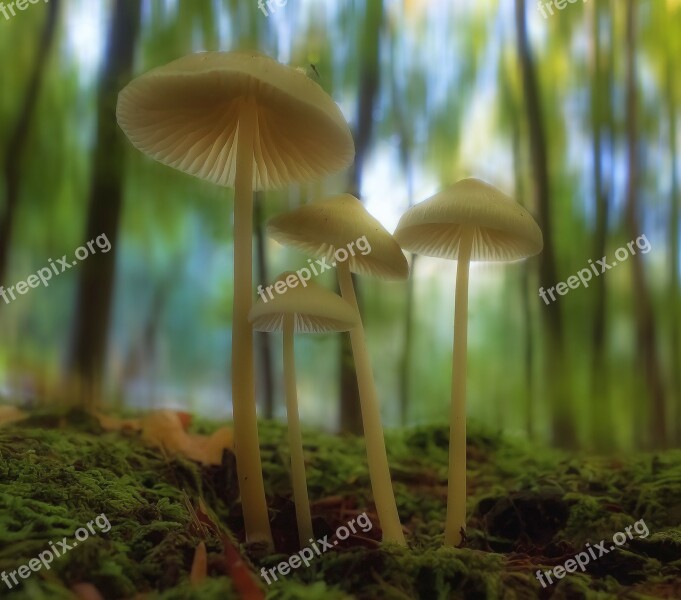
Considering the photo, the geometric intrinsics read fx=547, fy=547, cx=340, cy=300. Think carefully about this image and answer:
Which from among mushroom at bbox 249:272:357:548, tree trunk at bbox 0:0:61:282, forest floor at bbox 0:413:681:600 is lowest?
forest floor at bbox 0:413:681:600

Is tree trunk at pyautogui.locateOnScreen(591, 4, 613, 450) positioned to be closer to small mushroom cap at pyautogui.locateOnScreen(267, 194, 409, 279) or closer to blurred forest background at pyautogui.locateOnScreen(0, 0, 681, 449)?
blurred forest background at pyautogui.locateOnScreen(0, 0, 681, 449)

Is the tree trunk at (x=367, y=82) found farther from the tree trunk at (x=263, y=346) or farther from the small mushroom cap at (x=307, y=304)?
the small mushroom cap at (x=307, y=304)

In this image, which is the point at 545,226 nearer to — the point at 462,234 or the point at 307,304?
the point at 462,234

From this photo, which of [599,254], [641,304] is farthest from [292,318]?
[641,304]

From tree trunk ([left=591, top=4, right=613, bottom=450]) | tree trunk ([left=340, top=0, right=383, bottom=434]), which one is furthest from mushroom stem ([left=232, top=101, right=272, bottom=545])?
tree trunk ([left=591, top=4, right=613, bottom=450])

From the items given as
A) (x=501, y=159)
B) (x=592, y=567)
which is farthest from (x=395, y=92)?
(x=592, y=567)

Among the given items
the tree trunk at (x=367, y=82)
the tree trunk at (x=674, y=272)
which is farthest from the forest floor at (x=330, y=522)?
the tree trunk at (x=674, y=272)

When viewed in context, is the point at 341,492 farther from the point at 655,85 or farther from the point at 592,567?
the point at 655,85
